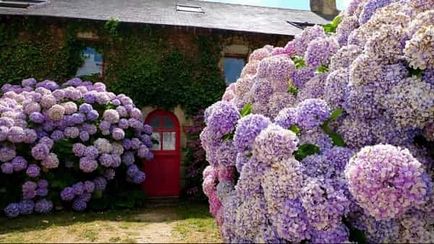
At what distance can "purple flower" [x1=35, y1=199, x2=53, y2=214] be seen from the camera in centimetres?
847

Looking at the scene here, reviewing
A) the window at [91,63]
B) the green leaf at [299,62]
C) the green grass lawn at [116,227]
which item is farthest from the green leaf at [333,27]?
the window at [91,63]

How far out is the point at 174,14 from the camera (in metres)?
12.4

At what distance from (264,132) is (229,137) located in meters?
0.87

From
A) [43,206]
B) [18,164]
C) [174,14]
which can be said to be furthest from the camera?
[174,14]

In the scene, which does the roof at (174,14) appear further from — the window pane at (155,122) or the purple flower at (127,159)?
the purple flower at (127,159)

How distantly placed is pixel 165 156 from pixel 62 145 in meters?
3.10

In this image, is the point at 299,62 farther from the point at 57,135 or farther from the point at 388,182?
the point at 57,135

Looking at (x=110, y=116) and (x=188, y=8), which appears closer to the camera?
→ (x=110, y=116)

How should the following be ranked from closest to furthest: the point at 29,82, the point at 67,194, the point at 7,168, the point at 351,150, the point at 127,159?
the point at 351,150, the point at 7,168, the point at 67,194, the point at 127,159, the point at 29,82

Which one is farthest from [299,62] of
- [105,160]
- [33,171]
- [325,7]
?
[325,7]

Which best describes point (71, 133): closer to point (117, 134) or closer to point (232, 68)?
point (117, 134)

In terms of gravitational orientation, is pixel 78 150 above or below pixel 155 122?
below

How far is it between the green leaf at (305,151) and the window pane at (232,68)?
8.19 meters

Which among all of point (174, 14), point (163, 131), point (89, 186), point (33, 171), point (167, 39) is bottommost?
point (89, 186)
